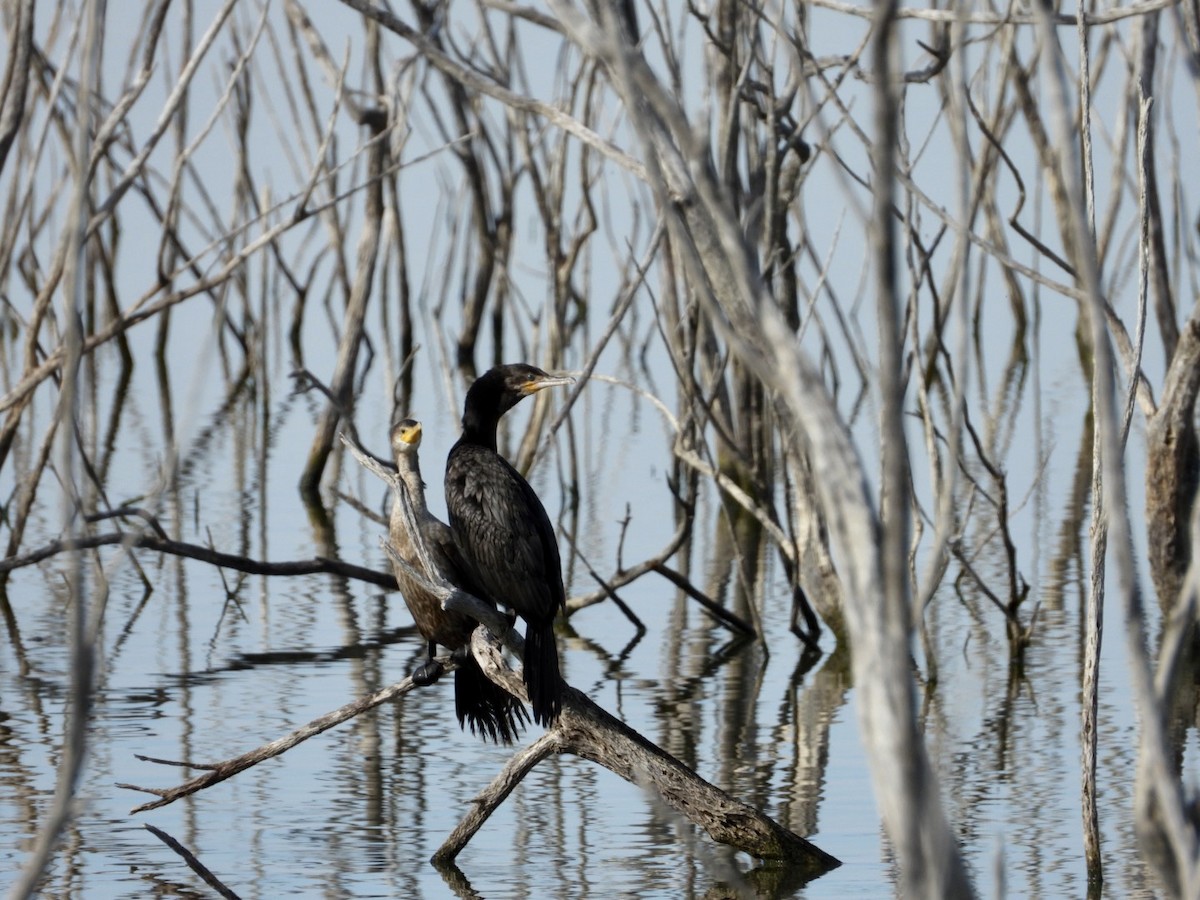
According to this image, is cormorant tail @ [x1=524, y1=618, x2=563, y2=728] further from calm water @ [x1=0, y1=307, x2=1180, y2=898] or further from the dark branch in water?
calm water @ [x1=0, y1=307, x2=1180, y2=898]

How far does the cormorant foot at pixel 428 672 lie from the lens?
13.6 ft

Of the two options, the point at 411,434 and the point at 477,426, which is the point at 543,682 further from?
the point at 477,426

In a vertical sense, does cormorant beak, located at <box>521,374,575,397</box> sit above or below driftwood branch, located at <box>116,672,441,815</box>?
above

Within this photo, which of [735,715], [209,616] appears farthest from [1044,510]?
[209,616]

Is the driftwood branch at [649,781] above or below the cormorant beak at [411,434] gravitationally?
below

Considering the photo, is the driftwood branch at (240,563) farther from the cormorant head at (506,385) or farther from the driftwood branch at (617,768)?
the driftwood branch at (617,768)

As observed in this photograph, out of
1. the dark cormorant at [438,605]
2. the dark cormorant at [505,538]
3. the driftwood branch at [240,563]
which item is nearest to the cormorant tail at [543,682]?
the dark cormorant at [505,538]

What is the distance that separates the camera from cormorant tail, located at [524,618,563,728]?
12.8 feet

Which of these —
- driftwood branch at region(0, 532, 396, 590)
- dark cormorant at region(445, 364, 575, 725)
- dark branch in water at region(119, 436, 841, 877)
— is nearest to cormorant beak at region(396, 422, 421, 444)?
dark branch in water at region(119, 436, 841, 877)

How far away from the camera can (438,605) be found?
423cm

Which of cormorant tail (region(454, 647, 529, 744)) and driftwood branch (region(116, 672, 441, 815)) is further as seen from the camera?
cormorant tail (region(454, 647, 529, 744))

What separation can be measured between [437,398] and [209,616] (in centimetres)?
655

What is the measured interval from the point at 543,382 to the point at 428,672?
103 cm

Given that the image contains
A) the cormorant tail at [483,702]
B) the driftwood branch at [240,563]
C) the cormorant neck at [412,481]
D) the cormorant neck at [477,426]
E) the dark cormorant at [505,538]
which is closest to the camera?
the cormorant neck at [412,481]
